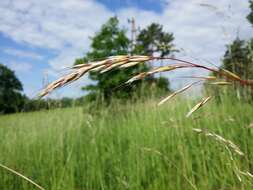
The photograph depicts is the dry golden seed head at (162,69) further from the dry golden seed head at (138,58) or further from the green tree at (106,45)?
the green tree at (106,45)

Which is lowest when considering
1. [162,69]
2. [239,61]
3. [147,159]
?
[147,159]

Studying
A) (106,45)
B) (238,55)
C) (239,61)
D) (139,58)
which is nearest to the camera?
(139,58)

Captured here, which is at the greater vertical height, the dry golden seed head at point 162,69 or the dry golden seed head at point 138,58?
the dry golden seed head at point 138,58

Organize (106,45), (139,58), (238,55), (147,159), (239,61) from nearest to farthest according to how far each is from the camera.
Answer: (139,58) < (147,159) < (238,55) < (239,61) < (106,45)

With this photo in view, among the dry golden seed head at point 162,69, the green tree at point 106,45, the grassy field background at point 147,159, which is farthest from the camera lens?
the green tree at point 106,45

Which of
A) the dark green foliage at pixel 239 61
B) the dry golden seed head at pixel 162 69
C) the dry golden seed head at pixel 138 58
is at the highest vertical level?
the dark green foliage at pixel 239 61

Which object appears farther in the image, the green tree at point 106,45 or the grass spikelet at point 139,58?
the green tree at point 106,45

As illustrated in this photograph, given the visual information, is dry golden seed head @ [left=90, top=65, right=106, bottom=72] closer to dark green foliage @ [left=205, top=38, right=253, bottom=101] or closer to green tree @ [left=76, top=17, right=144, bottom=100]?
dark green foliage @ [left=205, top=38, right=253, bottom=101]

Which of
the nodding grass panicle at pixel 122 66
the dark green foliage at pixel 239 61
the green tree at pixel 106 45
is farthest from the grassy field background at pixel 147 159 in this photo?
the green tree at pixel 106 45

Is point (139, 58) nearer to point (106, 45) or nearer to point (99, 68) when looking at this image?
point (99, 68)

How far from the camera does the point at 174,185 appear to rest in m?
1.92

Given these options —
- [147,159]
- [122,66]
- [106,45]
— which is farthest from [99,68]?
[106,45]

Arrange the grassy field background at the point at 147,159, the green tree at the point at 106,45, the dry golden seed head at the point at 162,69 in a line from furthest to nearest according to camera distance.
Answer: the green tree at the point at 106,45, the grassy field background at the point at 147,159, the dry golden seed head at the point at 162,69

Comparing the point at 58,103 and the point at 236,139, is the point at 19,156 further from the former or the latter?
the point at 236,139
